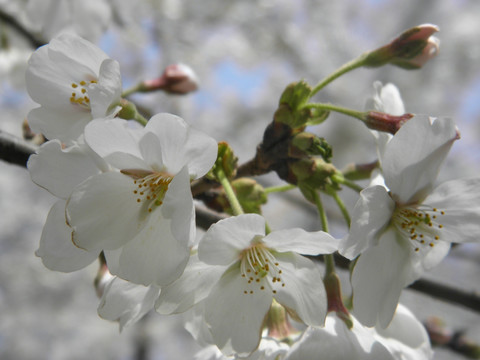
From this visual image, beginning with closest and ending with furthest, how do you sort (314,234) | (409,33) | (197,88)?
(314,234) → (409,33) → (197,88)

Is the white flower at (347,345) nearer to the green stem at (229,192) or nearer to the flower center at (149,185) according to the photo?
the green stem at (229,192)

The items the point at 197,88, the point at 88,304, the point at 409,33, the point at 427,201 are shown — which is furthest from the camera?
the point at 88,304

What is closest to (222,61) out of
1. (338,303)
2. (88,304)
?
(88,304)

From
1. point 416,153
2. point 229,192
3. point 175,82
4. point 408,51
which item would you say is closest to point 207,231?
point 229,192

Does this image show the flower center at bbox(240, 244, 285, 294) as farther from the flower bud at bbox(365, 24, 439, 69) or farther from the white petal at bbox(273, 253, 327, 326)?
the flower bud at bbox(365, 24, 439, 69)

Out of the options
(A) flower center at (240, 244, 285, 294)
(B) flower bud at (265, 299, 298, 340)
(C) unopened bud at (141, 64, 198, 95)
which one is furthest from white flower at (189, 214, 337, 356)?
(C) unopened bud at (141, 64, 198, 95)

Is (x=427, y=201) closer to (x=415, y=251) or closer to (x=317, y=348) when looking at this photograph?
(x=415, y=251)

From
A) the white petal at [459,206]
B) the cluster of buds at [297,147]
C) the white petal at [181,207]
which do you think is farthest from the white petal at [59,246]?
the white petal at [459,206]
